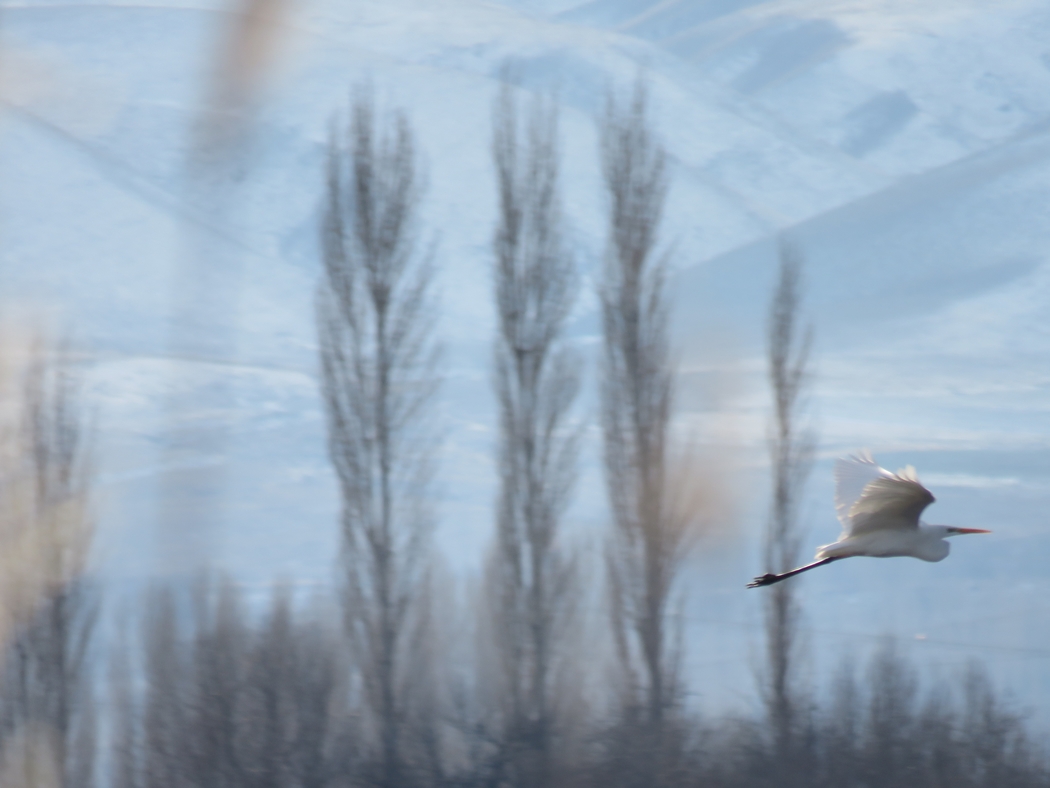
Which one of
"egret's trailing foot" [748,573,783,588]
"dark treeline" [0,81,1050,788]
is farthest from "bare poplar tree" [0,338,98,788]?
"egret's trailing foot" [748,573,783,588]

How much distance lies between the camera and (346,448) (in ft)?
41.2

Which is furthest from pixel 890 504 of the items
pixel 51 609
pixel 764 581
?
pixel 51 609

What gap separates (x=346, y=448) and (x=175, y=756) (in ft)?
11.1

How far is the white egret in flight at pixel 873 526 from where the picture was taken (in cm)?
606

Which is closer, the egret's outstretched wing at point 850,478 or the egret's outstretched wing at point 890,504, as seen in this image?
the egret's outstretched wing at point 890,504

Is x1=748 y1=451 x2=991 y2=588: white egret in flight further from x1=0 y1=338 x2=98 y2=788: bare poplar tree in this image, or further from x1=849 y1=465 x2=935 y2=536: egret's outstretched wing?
x1=0 y1=338 x2=98 y2=788: bare poplar tree

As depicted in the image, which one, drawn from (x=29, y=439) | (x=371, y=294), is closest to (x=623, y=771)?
(x=371, y=294)

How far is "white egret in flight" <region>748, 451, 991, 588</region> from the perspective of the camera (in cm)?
606

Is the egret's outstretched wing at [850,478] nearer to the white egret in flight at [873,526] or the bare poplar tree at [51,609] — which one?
the white egret in flight at [873,526]

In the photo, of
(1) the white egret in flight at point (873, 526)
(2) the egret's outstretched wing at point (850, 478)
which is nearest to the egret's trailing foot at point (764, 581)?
(1) the white egret in flight at point (873, 526)

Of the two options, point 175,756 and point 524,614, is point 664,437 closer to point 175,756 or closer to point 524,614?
point 524,614

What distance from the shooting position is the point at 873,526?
20.5 ft

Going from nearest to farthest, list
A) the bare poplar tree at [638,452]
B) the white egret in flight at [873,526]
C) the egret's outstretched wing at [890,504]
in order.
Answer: the egret's outstretched wing at [890,504]
the white egret in flight at [873,526]
the bare poplar tree at [638,452]

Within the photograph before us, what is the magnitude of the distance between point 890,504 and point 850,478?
271mm
